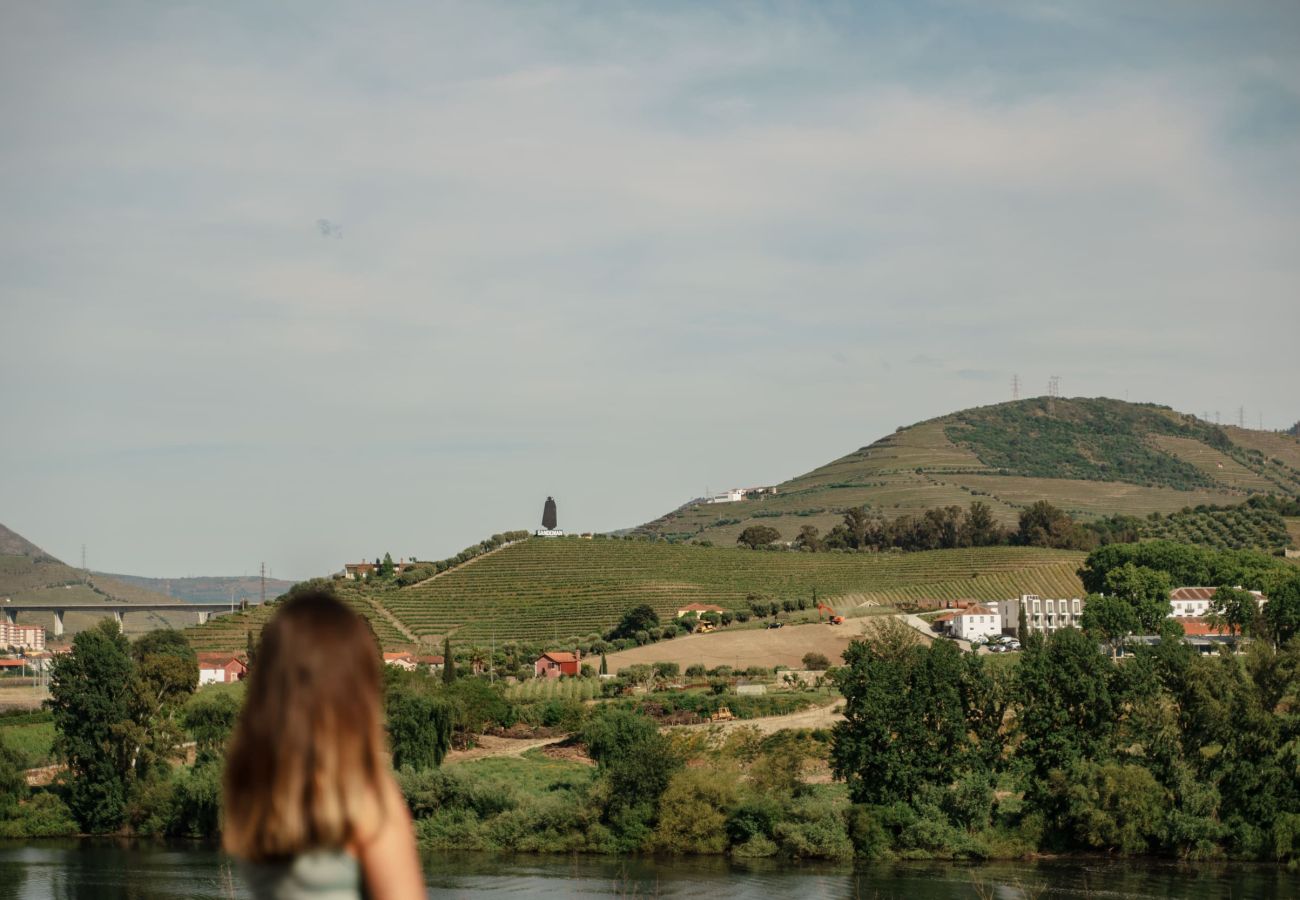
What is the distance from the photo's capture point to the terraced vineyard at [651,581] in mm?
96375

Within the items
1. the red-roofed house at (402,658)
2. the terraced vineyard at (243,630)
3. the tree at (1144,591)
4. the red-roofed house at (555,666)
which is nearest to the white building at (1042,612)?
the tree at (1144,591)

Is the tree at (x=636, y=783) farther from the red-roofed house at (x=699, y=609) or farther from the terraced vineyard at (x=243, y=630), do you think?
the red-roofed house at (x=699, y=609)

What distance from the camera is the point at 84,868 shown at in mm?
37469

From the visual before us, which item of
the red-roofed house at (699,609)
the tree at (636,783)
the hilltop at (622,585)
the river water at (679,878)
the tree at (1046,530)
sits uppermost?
the tree at (1046,530)

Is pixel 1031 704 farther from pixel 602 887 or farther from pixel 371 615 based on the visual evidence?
pixel 371 615

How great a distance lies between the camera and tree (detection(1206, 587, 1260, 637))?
276 ft

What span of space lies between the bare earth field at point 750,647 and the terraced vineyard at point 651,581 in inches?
389

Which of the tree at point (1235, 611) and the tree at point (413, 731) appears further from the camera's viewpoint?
the tree at point (1235, 611)

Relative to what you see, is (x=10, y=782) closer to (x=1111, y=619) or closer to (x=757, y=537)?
(x=1111, y=619)

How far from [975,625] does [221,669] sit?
4376 centimetres

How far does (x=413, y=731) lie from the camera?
4609 centimetres

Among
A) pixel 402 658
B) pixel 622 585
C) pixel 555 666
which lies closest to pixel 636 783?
pixel 555 666

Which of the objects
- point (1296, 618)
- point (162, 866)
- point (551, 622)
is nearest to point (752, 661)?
point (551, 622)

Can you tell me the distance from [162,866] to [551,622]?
5676 centimetres
